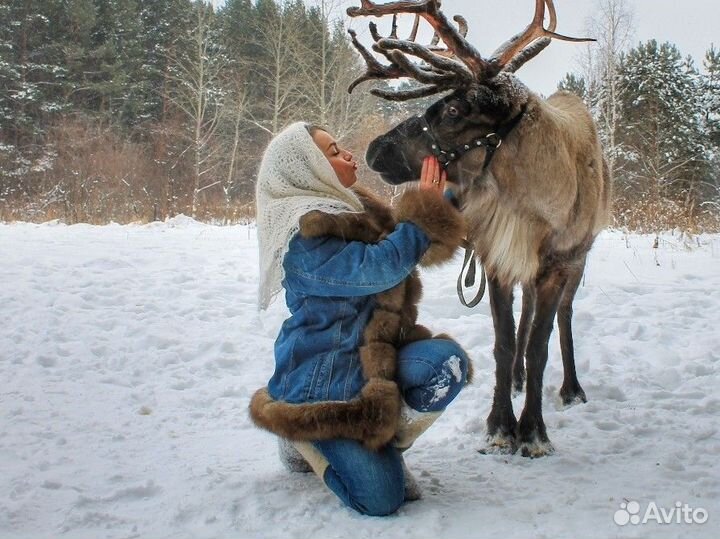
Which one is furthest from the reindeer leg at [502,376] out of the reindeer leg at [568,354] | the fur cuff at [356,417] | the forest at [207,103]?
the forest at [207,103]

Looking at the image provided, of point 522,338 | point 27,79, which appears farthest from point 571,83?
point 522,338

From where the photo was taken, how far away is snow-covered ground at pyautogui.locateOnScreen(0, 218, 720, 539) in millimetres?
2234

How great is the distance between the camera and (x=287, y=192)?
2416 millimetres

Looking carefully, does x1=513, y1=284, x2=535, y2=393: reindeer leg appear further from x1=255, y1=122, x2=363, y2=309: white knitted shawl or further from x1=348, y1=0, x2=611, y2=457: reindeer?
x1=255, y1=122, x2=363, y2=309: white knitted shawl

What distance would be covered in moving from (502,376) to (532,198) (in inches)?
35.4

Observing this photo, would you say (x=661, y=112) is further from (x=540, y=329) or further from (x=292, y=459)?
(x=292, y=459)

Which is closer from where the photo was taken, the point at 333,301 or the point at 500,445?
the point at 333,301

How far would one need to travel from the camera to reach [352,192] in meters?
2.58

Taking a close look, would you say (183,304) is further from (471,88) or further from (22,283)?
(471,88)

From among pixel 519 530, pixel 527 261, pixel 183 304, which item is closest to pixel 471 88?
pixel 527 261

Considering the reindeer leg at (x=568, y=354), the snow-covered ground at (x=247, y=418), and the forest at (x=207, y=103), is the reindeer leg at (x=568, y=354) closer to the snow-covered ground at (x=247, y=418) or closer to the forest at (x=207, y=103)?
the snow-covered ground at (x=247, y=418)

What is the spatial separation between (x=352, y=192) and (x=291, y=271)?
454 millimetres

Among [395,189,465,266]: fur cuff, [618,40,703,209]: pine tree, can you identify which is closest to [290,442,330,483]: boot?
[395,189,465,266]: fur cuff

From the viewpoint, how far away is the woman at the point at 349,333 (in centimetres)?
221
